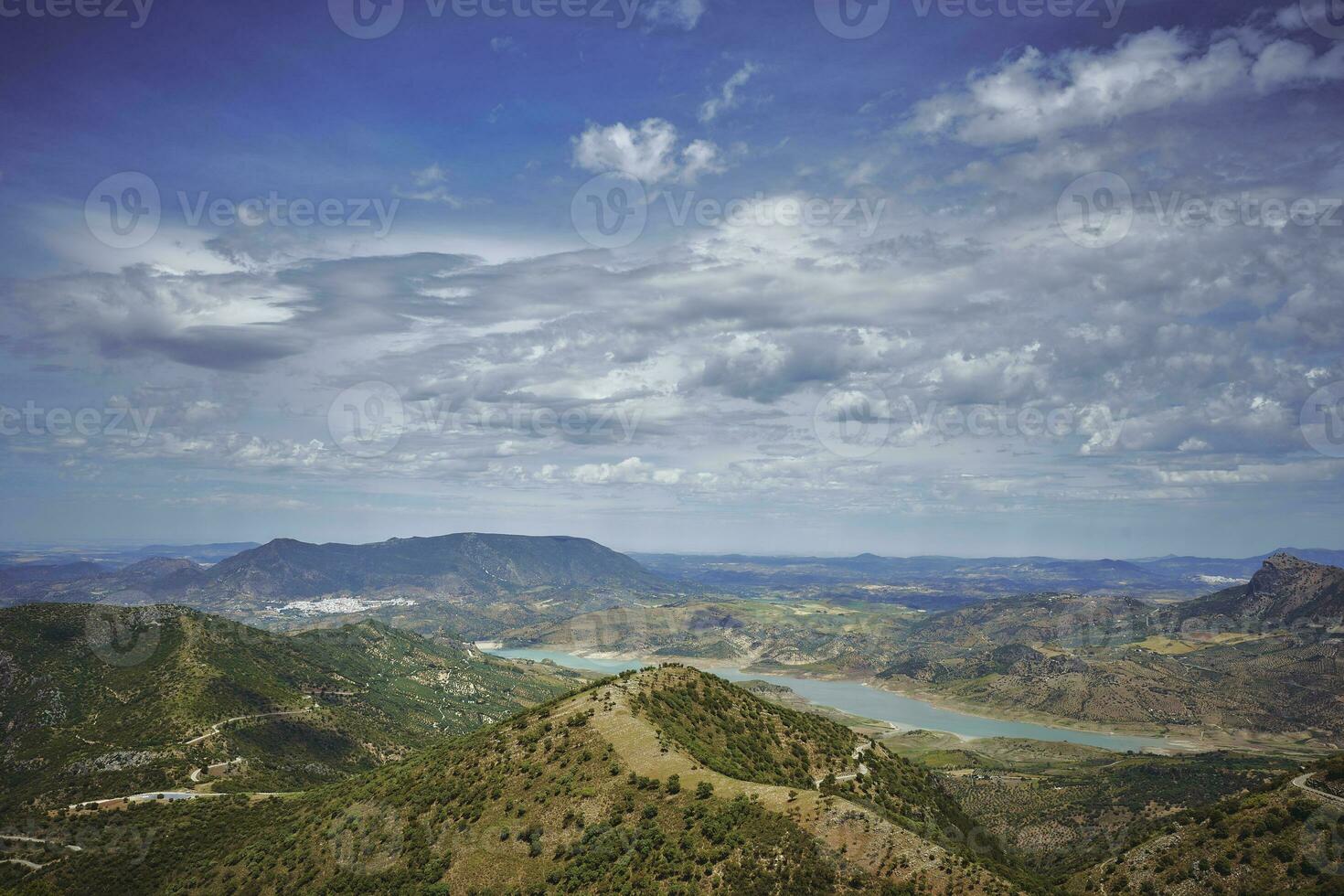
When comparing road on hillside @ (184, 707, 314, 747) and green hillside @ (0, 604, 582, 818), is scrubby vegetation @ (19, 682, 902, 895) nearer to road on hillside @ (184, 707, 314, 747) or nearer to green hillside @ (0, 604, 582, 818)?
green hillside @ (0, 604, 582, 818)

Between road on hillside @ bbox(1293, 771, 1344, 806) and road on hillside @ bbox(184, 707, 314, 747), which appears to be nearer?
road on hillside @ bbox(1293, 771, 1344, 806)

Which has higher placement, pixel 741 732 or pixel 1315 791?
pixel 1315 791

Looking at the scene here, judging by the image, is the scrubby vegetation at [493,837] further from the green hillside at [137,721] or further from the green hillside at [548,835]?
the green hillside at [137,721]

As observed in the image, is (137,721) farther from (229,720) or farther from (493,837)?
(493,837)

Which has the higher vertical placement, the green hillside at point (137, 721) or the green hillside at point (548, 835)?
the green hillside at point (548, 835)

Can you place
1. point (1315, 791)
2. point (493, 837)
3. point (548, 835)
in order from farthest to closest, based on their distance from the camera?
1. point (493, 837)
2. point (548, 835)
3. point (1315, 791)

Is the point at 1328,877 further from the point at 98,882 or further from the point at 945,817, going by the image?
the point at 98,882

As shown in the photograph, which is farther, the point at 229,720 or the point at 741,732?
the point at 229,720

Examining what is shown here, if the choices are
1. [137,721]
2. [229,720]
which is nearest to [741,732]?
[229,720]

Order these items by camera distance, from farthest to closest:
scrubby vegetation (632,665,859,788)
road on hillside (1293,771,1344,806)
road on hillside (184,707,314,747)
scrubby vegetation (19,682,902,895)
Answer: road on hillside (184,707,314,747)
scrubby vegetation (632,665,859,788)
road on hillside (1293,771,1344,806)
scrubby vegetation (19,682,902,895)

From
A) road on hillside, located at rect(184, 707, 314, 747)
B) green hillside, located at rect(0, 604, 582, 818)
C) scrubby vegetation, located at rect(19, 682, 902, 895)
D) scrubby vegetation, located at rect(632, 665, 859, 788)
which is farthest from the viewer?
road on hillside, located at rect(184, 707, 314, 747)

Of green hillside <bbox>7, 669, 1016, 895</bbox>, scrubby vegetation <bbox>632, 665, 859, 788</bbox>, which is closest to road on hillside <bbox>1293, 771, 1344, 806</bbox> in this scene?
green hillside <bbox>7, 669, 1016, 895</bbox>

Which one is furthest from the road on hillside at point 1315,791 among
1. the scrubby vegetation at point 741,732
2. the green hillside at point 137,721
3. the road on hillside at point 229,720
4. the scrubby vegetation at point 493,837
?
the road on hillside at point 229,720
